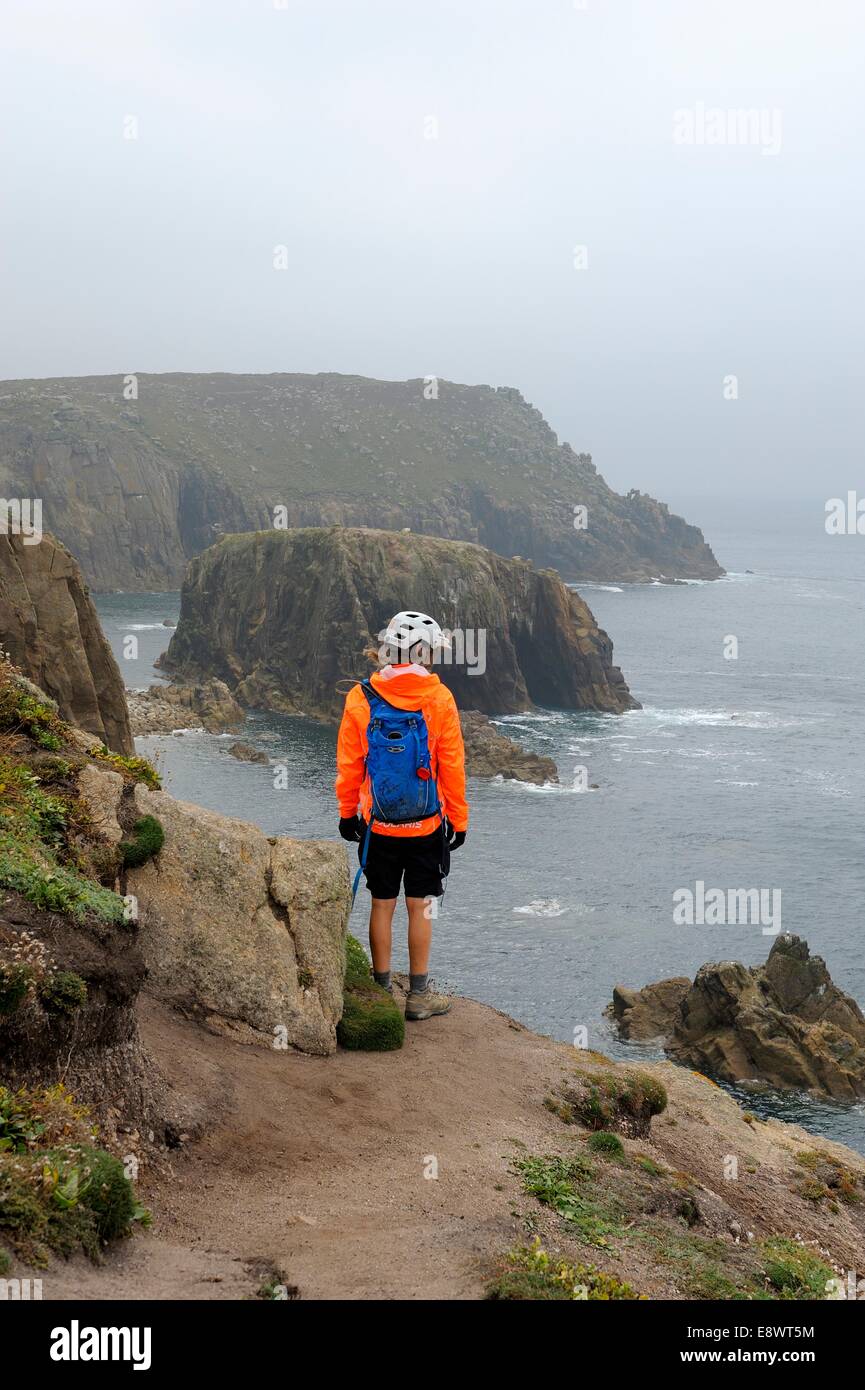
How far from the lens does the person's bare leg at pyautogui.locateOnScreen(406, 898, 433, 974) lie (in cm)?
1270

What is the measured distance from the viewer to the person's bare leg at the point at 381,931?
12734mm

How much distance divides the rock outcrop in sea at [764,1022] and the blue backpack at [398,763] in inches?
1214

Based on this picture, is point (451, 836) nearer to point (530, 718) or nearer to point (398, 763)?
point (398, 763)

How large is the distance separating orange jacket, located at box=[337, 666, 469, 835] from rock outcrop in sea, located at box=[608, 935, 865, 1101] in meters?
30.7

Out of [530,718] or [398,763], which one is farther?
[530,718]

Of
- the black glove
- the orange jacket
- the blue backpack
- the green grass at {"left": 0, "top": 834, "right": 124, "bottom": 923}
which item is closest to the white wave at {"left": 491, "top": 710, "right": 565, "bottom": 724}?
the black glove

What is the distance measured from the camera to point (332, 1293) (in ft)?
22.4

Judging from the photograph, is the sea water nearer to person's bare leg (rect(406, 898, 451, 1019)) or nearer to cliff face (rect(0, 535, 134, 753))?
person's bare leg (rect(406, 898, 451, 1019))

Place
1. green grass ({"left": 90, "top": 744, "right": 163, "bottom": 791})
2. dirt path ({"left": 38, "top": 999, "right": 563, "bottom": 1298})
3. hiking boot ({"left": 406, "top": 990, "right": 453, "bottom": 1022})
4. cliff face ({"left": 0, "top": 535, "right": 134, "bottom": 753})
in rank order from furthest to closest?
cliff face ({"left": 0, "top": 535, "right": 134, "bottom": 753})
hiking boot ({"left": 406, "top": 990, "right": 453, "bottom": 1022})
green grass ({"left": 90, "top": 744, "right": 163, "bottom": 791})
dirt path ({"left": 38, "top": 999, "right": 563, "bottom": 1298})

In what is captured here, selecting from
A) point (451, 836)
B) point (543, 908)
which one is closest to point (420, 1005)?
point (451, 836)

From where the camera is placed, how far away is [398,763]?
12.0m

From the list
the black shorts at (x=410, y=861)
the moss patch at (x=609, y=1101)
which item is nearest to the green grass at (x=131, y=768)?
the black shorts at (x=410, y=861)

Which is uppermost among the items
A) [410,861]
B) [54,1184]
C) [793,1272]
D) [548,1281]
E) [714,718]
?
[410,861]

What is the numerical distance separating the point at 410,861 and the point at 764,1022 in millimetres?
31177
